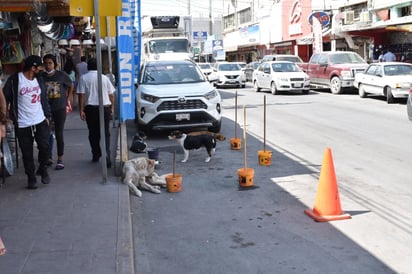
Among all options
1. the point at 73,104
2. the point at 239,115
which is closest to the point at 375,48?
the point at 239,115

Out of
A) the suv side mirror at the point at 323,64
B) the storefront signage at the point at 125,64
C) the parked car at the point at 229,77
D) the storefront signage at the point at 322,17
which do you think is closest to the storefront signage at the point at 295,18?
the storefront signage at the point at 322,17

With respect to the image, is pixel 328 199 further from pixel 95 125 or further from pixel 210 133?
pixel 95 125

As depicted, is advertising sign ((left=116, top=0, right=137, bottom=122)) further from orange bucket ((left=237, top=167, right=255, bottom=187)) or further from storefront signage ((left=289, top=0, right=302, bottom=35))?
storefront signage ((left=289, top=0, right=302, bottom=35))

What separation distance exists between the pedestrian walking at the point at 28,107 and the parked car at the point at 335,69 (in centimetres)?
1853

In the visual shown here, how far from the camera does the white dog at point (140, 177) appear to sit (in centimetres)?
723

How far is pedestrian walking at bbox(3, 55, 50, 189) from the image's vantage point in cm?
656

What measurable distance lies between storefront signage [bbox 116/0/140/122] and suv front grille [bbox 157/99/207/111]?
28.3 inches

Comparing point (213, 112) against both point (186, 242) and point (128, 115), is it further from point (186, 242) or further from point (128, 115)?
point (186, 242)

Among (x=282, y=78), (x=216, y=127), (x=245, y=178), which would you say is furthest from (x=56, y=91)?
(x=282, y=78)

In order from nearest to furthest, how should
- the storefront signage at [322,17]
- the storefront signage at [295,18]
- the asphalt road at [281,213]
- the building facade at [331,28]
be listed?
the asphalt road at [281,213] → the building facade at [331,28] → the storefront signage at [322,17] → the storefront signage at [295,18]

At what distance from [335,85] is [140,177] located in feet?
59.7

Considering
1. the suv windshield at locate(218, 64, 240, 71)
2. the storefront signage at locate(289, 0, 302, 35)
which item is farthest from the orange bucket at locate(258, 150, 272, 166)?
the storefront signage at locate(289, 0, 302, 35)

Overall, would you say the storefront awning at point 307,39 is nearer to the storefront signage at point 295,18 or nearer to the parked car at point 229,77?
the storefront signage at point 295,18

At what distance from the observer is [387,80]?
62.7 ft
